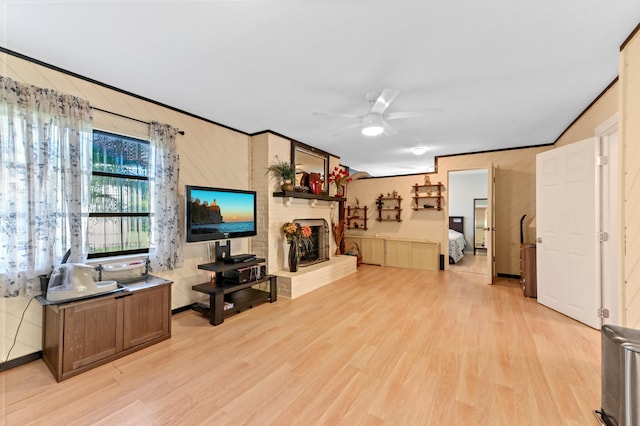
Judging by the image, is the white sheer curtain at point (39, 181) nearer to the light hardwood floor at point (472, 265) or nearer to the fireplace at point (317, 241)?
the fireplace at point (317, 241)

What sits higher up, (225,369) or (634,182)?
A: (634,182)

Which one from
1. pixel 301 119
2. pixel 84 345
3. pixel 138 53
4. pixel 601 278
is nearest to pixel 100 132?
pixel 138 53

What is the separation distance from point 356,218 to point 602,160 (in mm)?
4793

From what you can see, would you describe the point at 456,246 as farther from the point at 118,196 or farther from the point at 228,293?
the point at 118,196

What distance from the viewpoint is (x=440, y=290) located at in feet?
14.1

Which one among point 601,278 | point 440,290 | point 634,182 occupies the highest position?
point 634,182

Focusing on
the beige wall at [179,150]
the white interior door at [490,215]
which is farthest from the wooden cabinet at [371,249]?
the beige wall at [179,150]

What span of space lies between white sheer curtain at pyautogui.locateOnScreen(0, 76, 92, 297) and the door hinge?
5311 mm

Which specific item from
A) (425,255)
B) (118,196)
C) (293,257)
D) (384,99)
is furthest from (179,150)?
(425,255)

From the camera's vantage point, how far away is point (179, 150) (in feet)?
11.0

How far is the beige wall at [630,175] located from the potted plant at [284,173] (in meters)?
3.65

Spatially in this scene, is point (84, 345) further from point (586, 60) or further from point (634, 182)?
point (586, 60)

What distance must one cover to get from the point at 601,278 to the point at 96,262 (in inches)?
213

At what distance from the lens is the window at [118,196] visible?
2670 millimetres
